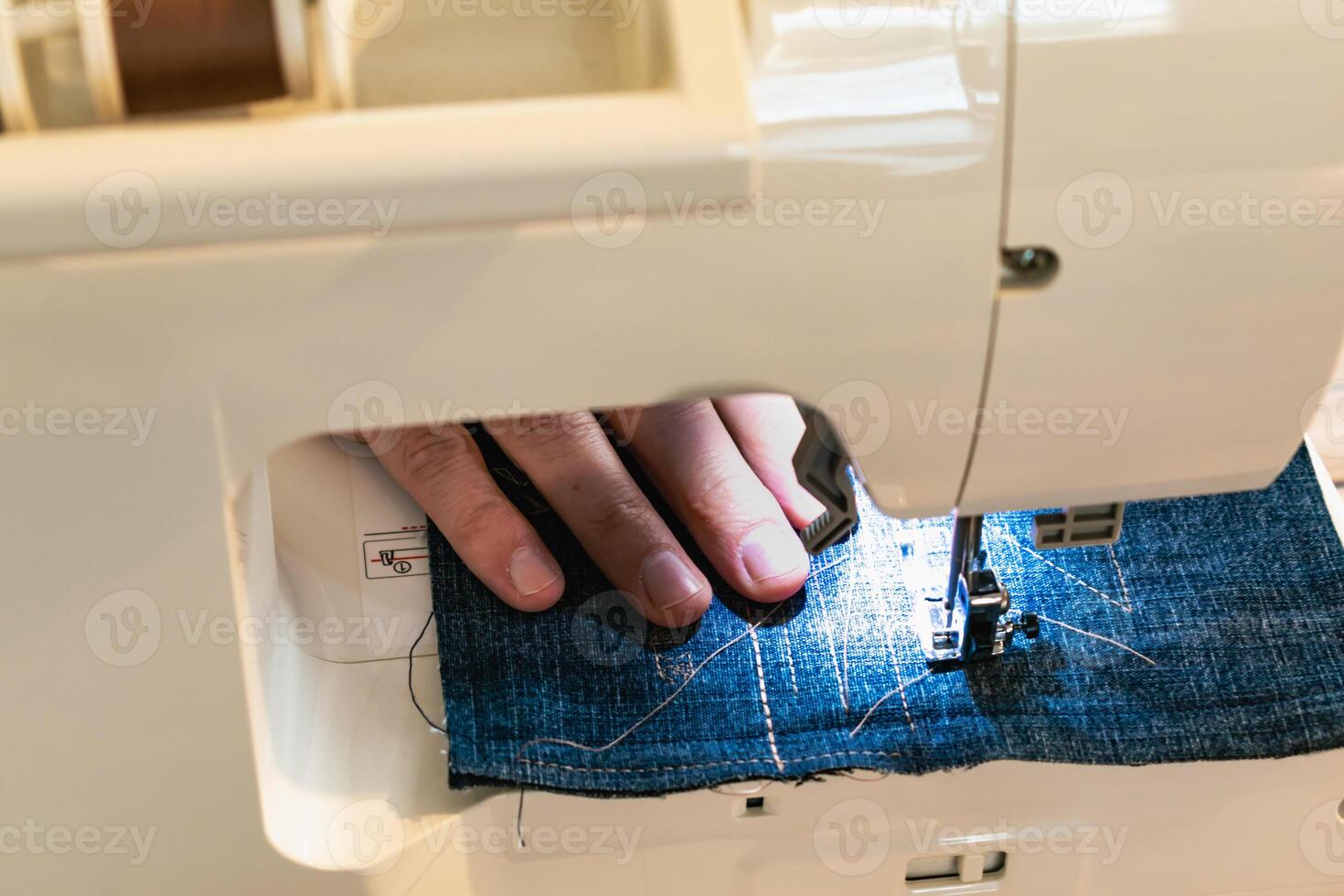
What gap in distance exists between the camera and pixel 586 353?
1.89ft

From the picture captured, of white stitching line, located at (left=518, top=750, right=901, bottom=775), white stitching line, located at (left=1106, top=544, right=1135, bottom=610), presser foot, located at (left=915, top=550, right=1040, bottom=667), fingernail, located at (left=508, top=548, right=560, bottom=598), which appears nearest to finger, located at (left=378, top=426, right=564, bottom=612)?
fingernail, located at (left=508, top=548, right=560, bottom=598)

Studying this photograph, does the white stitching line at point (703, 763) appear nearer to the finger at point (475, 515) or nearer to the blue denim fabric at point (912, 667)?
the blue denim fabric at point (912, 667)

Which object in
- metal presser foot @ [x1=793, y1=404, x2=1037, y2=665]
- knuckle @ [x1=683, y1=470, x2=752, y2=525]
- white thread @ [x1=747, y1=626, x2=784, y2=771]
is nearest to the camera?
metal presser foot @ [x1=793, y1=404, x2=1037, y2=665]

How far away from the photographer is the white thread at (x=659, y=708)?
2.51 feet

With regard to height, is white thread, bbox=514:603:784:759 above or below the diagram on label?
below

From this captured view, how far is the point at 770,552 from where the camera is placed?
83 centimetres

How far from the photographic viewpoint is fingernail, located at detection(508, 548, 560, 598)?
2.71 ft

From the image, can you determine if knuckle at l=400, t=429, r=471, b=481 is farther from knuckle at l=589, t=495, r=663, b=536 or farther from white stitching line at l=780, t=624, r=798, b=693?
white stitching line at l=780, t=624, r=798, b=693

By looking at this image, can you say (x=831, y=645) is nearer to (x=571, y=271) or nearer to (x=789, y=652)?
(x=789, y=652)

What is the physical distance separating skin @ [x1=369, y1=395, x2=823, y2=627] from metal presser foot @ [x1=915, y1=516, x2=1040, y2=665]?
88 millimetres

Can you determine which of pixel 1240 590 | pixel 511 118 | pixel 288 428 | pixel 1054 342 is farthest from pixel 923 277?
pixel 1240 590

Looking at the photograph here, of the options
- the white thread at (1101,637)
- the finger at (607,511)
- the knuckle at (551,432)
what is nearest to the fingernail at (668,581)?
the finger at (607,511)

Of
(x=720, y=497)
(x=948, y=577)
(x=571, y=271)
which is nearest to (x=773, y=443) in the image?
(x=720, y=497)

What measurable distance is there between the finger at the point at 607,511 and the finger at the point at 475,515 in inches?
1.1
